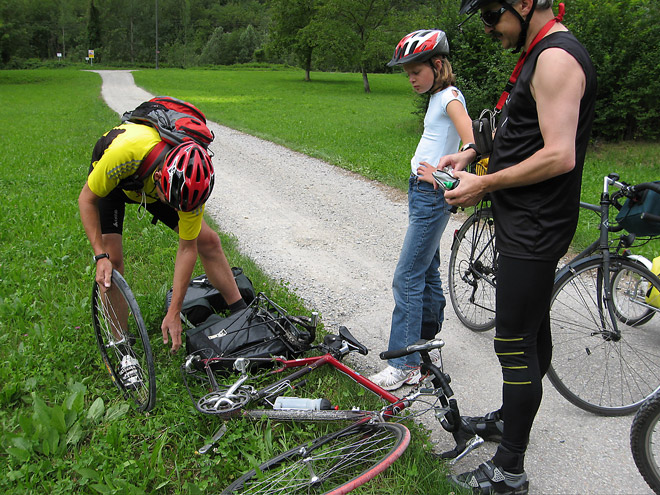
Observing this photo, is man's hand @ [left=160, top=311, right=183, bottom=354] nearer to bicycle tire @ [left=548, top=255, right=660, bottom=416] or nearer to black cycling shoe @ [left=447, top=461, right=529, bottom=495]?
black cycling shoe @ [left=447, top=461, right=529, bottom=495]

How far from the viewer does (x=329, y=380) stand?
11.7 ft

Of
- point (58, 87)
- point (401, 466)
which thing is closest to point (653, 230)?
point (401, 466)

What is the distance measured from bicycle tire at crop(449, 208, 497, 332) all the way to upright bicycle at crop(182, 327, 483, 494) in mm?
1276

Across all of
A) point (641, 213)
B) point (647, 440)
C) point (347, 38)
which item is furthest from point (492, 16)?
point (347, 38)

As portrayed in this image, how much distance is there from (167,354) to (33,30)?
105431mm

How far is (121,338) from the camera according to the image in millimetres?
3637

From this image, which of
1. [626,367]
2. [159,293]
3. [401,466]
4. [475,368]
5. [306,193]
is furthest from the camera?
Result: [306,193]

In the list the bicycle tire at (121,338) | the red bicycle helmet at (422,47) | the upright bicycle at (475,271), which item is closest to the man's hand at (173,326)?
the bicycle tire at (121,338)

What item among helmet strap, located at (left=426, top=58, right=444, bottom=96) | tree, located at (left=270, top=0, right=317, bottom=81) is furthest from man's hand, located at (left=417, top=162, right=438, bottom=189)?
tree, located at (left=270, top=0, right=317, bottom=81)

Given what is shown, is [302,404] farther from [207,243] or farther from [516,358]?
[207,243]

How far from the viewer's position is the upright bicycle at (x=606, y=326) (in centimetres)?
338

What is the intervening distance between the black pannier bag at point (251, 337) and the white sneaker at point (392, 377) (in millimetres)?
542

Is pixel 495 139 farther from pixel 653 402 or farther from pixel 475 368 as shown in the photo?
pixel 475 368

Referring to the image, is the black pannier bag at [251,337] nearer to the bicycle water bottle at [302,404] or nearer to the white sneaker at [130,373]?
the white sneaker at [130,373]
